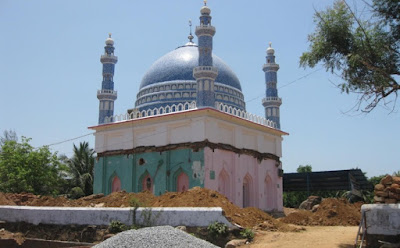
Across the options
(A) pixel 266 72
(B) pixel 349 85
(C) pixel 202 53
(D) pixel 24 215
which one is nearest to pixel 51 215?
(D) pixel 24 215

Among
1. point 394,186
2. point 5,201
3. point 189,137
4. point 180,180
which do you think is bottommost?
point 5,201

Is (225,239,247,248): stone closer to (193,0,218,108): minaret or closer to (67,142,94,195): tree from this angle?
(193,0,218,108): minaret

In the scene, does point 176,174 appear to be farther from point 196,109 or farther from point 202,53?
→ point 202,53

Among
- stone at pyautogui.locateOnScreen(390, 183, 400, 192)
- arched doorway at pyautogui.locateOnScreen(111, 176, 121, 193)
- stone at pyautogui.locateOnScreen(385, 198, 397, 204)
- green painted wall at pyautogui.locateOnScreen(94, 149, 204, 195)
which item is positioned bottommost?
stone at pyautogui.locateOnScreen(385, 198, 397, 204)

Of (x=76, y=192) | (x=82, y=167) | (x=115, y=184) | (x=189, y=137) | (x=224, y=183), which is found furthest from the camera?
(x=82, y=167)

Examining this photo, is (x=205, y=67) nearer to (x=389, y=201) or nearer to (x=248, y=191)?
(x=248, y=191)

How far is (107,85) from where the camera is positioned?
26828 mm

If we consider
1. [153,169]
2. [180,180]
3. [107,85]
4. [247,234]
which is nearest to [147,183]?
[153,169]

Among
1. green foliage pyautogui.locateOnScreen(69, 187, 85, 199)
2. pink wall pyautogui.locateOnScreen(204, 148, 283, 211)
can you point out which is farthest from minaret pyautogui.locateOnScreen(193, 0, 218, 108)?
green foliage pyautogui.locateOnScreen(69, 187, 85, 199)

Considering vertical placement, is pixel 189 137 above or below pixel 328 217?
above

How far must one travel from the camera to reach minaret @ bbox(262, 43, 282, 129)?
91.7 ft

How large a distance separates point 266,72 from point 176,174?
426 inches

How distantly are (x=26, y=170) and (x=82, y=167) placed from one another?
29.0 ft

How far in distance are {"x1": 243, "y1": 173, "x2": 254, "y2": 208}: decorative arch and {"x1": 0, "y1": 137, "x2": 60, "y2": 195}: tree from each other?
1074 centimetres
